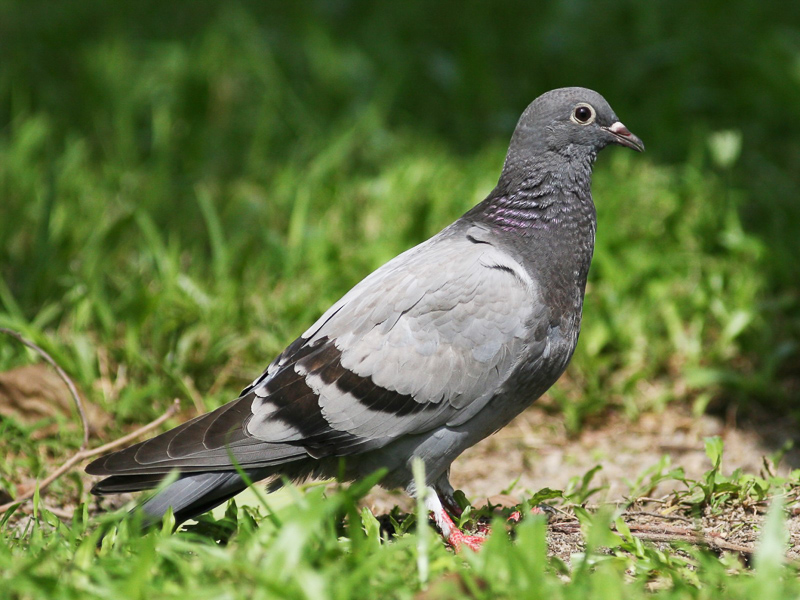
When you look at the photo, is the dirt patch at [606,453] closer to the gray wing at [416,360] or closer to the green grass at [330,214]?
the green grass at [330,214]

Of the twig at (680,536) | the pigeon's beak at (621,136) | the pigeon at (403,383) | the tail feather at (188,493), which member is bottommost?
the twig at (680,536)

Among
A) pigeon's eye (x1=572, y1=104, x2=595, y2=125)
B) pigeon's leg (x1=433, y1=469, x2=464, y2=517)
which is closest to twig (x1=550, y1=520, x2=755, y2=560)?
pigeon's leg (x1=433, y1=469, x2=464, y2=517)

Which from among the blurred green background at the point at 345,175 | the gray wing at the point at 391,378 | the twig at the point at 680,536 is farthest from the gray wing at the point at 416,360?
the blurred green background at the point at 345,175

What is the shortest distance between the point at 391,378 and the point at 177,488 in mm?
877

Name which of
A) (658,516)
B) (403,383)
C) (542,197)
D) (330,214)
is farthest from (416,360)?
(330,214)

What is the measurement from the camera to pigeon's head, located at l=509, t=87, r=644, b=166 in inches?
145

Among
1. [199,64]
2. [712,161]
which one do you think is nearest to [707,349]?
[712,161]

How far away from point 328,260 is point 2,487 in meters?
2.33

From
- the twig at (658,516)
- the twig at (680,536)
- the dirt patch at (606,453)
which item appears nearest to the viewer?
the twig at (680,536)

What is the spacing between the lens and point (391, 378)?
A: 131 inches

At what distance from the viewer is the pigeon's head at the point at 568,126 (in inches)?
145

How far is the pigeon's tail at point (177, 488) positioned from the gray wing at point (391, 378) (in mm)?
65

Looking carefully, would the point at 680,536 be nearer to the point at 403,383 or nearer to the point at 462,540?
the point at 462,540

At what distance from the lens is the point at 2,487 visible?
152 inches
